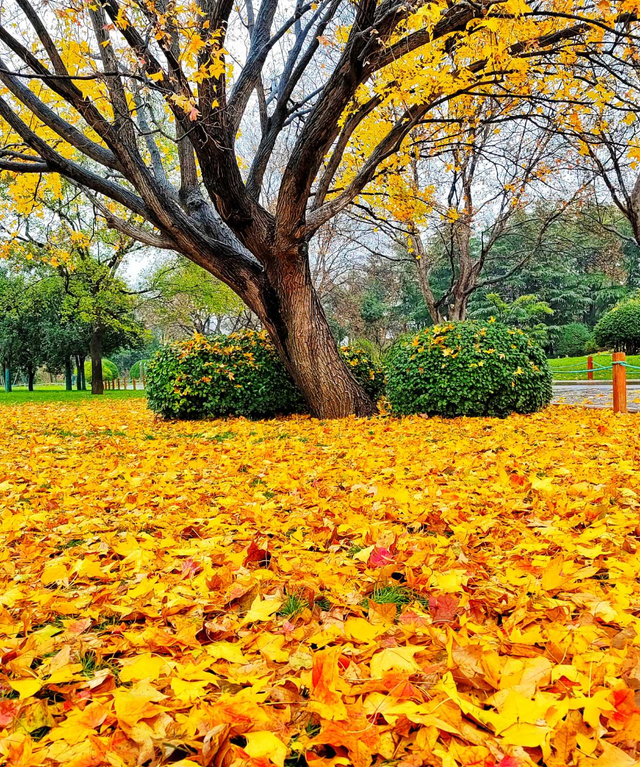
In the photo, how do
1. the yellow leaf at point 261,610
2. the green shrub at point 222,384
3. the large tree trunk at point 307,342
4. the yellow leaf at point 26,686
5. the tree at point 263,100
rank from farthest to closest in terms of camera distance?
the green shrub at point 222,384 < the large tree trunk at point 307,342 < the tree at point 263,100 < the yellow leaf at point 261,610 < the yellow leaf at point 26,686

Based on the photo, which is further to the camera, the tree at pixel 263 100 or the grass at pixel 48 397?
the grass at pixel 48 397

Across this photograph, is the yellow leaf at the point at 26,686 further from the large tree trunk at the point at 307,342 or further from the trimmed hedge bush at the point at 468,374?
the trimmed hedge bush at the point at 468,374

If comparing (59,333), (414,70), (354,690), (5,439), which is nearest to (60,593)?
(354,690)

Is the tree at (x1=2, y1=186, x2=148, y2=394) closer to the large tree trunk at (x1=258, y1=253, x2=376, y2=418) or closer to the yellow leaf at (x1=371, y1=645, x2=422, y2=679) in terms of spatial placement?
the large tree trunk at (x1=258, y1=253, x2=376, y2=418)

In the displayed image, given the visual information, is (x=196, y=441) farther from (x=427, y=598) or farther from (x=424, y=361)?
(x=427, y=598)

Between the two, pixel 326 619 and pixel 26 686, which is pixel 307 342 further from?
pixel 26 686

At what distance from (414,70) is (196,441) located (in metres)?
4.57

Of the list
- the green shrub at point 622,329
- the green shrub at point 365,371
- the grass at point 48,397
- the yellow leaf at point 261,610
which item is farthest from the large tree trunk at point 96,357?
the green shrub at point 622,329

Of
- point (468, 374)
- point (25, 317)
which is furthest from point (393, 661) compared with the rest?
point (25, 317)

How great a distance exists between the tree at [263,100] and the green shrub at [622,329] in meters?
19.3

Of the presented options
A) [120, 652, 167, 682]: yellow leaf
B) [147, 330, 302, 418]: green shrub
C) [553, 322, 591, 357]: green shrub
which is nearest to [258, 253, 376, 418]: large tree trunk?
[147, 330, 302, 418]: green shrub

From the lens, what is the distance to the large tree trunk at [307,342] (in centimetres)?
647

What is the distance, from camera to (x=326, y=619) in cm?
154

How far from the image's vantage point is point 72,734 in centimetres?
106
